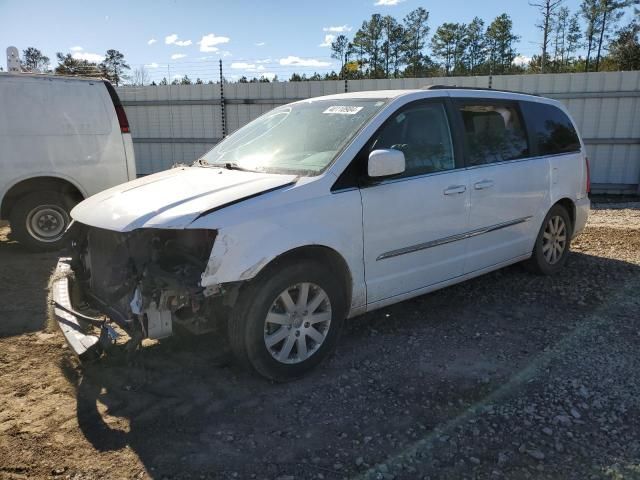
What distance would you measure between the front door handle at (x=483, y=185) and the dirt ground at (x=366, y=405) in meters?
1.11

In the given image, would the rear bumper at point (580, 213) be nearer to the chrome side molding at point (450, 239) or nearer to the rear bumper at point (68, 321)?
the chrome side molding at point (450, 239)

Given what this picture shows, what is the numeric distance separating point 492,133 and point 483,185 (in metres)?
0.61

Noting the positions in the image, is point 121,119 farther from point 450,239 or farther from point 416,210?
point 450,239

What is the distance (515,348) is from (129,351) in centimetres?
271

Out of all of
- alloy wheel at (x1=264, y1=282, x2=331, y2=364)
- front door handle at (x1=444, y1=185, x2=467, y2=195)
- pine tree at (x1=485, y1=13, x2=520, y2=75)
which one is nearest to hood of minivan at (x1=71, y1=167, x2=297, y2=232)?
alloy wheel at (x1=264, y1=282, x2=331, y2=364)

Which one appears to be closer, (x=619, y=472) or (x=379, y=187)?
(x=619, y=472)

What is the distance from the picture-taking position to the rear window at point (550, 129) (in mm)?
5273

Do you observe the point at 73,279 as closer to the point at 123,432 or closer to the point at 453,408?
the point at 123,432

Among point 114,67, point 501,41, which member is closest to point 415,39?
point 501,41

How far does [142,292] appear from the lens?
10.1 feet

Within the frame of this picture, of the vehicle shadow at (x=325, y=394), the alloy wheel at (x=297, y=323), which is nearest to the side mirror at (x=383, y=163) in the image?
the alloy wheel at (x=297, y=323)

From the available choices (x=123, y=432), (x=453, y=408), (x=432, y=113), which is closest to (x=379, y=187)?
(x=432, y=113)

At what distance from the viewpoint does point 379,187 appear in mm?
3738

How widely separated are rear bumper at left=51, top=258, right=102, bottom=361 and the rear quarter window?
3.32 m
